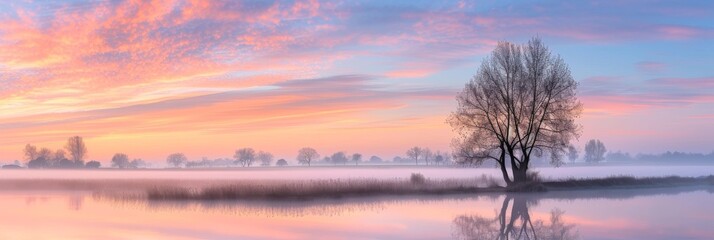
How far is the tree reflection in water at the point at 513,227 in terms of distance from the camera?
2009cm

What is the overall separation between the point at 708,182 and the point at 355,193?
3216 cm

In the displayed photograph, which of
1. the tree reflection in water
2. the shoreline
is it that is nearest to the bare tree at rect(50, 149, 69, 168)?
the shoreline

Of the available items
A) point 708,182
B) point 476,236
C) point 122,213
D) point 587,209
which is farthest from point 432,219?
point 708,182

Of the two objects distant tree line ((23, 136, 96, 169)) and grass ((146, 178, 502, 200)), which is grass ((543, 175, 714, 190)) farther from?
distant tree line ((23, 136, 96, 169))

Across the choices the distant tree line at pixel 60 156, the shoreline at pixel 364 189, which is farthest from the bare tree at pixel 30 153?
the shoreline at pixel 364 189

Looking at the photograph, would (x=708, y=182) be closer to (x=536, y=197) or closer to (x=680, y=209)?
(x=536, y=197)

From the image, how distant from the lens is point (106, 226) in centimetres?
2520

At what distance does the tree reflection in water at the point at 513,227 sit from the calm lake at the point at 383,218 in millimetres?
34

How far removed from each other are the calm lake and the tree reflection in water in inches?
1.3

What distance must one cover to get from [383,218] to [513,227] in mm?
5711

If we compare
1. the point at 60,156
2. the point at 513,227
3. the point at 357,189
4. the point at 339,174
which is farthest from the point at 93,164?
the point at 513,227

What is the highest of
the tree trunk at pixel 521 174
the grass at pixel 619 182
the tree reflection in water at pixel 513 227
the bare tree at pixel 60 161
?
the bare tree at pixel 60 161

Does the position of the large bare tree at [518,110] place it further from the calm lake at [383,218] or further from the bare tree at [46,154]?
the bare tree at [46,154]

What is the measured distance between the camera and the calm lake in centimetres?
2116
